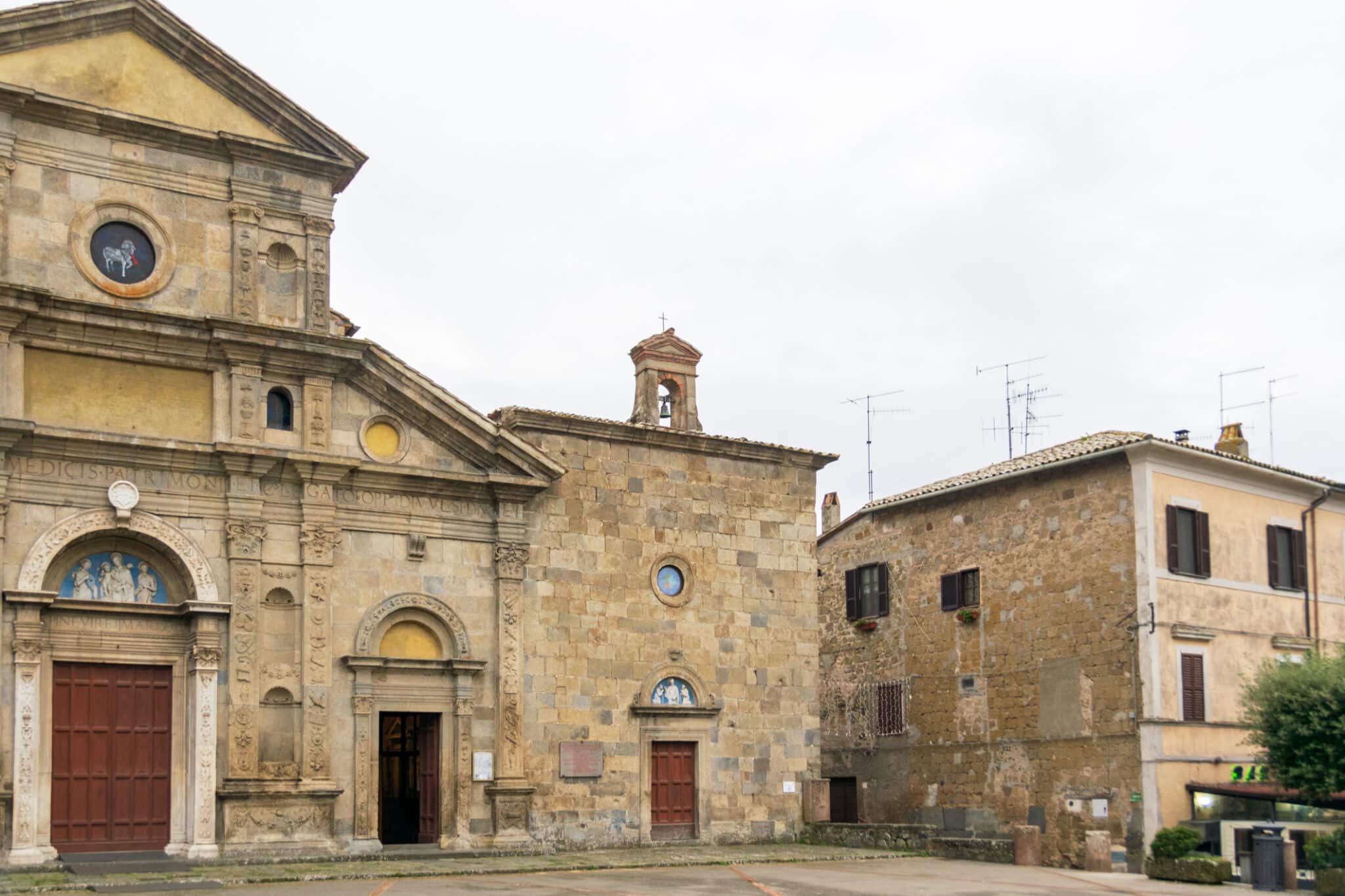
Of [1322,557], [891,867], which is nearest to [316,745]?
[891,867]

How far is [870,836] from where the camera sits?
27.1 meters

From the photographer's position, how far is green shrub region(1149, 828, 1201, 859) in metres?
24.5

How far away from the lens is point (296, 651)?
75.4 ft

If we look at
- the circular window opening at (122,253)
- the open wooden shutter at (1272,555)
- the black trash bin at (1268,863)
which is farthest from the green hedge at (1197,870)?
the circular window opening at (122,253)

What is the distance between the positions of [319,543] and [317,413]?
6.62ft

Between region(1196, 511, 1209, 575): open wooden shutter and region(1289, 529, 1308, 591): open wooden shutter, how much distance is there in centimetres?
319

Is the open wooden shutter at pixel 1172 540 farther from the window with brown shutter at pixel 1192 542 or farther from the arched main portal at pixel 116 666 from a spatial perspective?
the arched main portal at pixel 116 666

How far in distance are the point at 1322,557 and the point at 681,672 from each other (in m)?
14.0

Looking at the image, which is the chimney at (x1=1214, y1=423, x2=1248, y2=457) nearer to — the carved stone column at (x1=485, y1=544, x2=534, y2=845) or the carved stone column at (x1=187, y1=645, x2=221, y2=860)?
the carved stone column at (x1=485, y1=544, x2=534, y2=845)

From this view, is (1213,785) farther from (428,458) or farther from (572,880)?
(428,458)

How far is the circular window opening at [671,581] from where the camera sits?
1067 inches

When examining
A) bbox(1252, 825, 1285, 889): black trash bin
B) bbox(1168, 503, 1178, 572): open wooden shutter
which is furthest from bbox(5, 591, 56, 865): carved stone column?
bbox(1168, 503, 1178, 572): open wooden shutter

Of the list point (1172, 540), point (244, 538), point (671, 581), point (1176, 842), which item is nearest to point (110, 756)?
point (244, 538)

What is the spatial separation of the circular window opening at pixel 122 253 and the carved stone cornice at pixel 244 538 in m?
3.93
